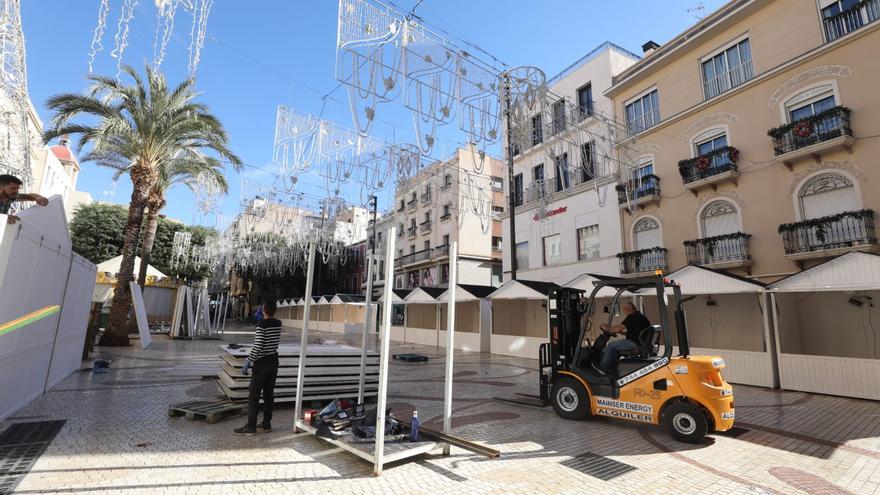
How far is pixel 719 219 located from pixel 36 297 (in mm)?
17837

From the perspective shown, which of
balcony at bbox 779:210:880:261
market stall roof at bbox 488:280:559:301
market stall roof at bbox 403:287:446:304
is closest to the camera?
balcony at bbox 779:210:880:261

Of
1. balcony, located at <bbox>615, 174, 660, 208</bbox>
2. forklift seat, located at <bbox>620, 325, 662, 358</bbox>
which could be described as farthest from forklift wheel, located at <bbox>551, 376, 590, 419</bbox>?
balcony, located at <bbox>615, 174, 660, 208</bbox>

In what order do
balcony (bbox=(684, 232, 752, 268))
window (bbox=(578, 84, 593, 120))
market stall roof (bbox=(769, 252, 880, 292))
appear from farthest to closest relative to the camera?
window (bbox=(578, 84, 593, 120)), balcony (bbox=(684, 232, 752, 268)), market stall roof (bbox=(769, 252, 880, 292))

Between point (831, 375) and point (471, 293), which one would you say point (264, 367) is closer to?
point (831, 375)

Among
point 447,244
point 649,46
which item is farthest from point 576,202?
point 447,244

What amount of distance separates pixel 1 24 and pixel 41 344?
467 cm

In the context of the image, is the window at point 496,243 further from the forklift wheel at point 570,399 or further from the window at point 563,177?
the forklift wheel at point 570,399

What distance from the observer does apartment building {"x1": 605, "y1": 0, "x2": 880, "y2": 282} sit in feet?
36.9

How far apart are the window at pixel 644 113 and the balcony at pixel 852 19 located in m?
5.31

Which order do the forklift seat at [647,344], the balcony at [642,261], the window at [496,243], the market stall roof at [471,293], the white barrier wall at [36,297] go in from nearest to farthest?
the white barrier wall at [36,297] → the forklift seat at [647,344] → the balcony at [642,261] → the market stall roof at [471,293] → the window at [496,243]

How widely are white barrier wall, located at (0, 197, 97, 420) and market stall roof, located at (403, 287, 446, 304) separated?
13.3 meters

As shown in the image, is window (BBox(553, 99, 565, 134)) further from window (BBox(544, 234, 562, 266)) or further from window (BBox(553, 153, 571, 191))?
window (BBox(544, 234, 562, 266))

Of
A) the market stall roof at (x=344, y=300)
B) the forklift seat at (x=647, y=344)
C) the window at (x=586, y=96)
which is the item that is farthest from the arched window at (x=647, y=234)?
the market stall roof at (x=344, y=300)

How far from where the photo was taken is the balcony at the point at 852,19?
1127cm
